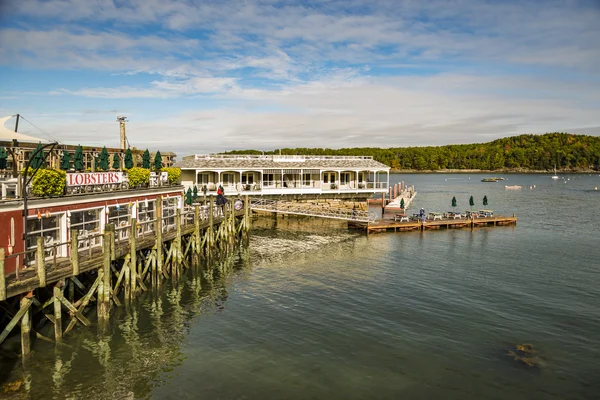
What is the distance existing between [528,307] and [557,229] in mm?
30748

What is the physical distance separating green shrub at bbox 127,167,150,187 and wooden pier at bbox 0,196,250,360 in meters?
2.79

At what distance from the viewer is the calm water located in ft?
49.9

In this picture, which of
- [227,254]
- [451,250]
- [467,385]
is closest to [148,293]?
[227,254]

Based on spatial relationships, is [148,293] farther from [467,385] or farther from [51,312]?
[467,385]

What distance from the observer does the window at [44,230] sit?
18.8m

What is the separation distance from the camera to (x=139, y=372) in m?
16.0

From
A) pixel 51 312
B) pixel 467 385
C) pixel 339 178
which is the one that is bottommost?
pixel 467 385

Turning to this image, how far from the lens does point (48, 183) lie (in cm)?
1977

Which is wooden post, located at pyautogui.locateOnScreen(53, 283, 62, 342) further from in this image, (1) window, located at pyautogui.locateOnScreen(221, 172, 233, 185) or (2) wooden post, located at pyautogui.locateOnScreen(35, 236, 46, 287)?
(1) window, located at pyautogui.locateOnScreen(221, 172, 233, 185)

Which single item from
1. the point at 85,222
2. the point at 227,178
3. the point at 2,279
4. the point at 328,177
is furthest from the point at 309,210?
the point at 2,279

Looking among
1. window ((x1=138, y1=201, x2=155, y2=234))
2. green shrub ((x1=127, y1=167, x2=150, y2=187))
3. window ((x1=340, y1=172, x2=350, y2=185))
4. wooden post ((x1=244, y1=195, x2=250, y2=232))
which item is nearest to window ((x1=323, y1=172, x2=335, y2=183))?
window ((x1=340, y1=172, x2=350, y2=185))

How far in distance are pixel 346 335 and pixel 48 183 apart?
47.4 ft

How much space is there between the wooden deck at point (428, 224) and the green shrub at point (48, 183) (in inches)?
1239

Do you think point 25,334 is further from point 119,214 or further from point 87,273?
point 119,214
